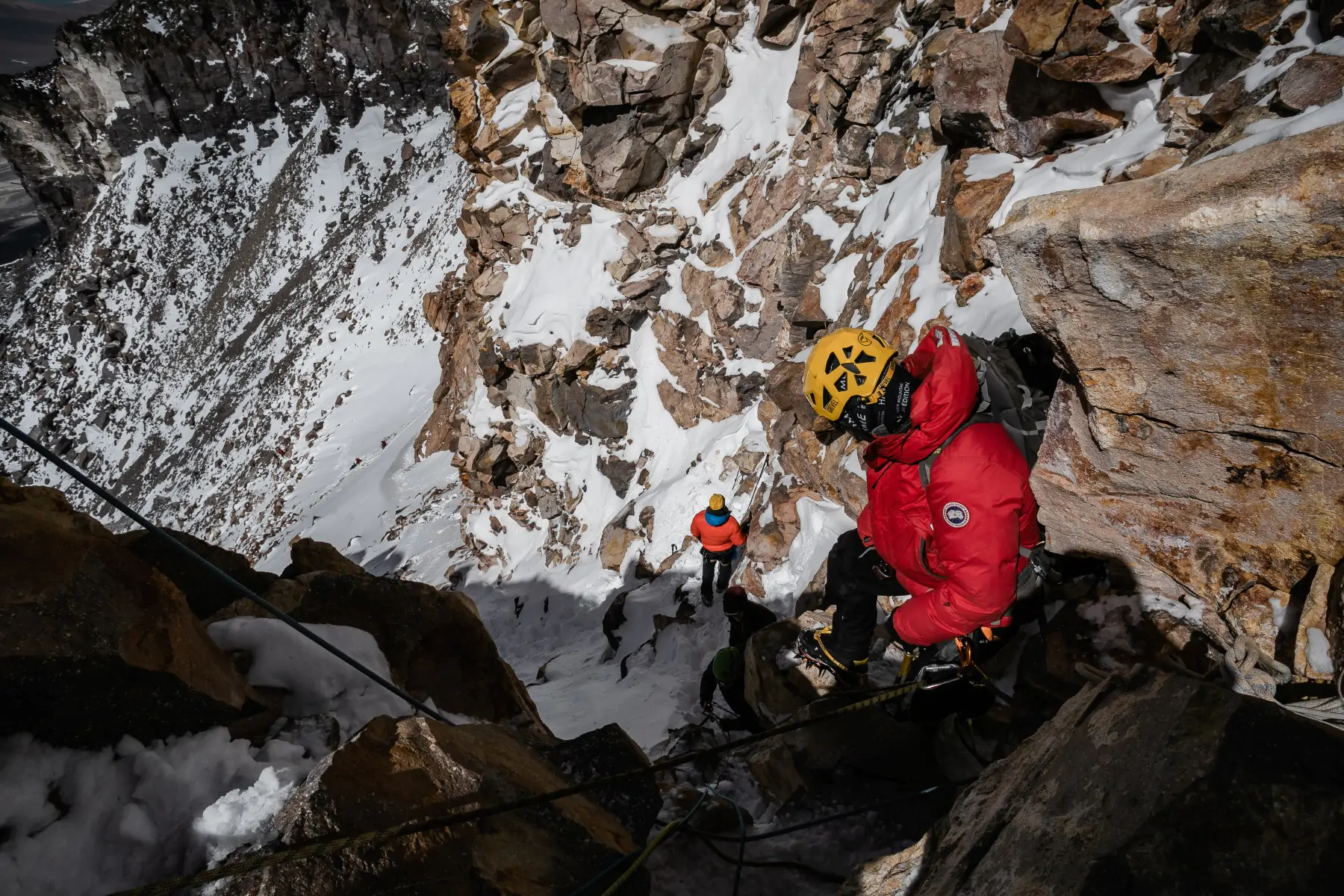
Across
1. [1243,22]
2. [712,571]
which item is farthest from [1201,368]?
[712,571]

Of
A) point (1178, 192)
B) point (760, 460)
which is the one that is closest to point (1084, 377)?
point (1178, 192)

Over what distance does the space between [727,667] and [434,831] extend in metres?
3.45

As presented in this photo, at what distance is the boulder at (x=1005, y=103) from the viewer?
18.3 ft

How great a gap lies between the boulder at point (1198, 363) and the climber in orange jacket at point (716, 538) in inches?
214

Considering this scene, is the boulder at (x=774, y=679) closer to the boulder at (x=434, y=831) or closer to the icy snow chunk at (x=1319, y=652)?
the boulder at (x=434, y=831)

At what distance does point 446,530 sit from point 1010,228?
56.3 ft

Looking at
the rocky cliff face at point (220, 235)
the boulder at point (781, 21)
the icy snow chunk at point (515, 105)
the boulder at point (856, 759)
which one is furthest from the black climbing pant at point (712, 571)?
the rocky cliff face at point (220, 235)

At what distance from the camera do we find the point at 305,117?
2056 inches

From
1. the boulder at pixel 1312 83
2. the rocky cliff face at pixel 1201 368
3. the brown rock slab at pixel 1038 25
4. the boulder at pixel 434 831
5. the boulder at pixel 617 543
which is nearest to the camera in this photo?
the boulder at pixel 434 831

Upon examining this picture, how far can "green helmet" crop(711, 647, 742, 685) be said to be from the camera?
5.35 m

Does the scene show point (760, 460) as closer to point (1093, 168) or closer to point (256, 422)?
point (1093, 168)

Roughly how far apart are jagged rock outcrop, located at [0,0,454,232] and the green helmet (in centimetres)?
5057

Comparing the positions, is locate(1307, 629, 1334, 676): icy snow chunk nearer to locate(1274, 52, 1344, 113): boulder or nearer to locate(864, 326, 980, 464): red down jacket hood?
locate(864, 326, 980, 464): red down jacket hood

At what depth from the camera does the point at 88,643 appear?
Answer: 2188 mm
